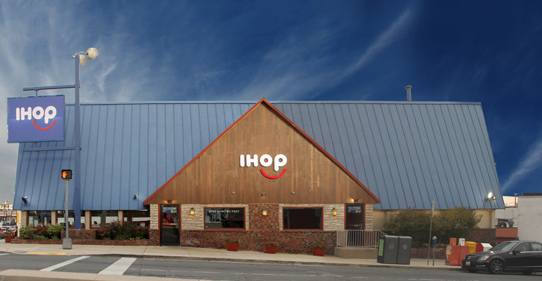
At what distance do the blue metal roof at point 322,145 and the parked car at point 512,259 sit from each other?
7143 mm

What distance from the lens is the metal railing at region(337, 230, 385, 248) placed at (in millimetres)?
26312

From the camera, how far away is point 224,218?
26609mm

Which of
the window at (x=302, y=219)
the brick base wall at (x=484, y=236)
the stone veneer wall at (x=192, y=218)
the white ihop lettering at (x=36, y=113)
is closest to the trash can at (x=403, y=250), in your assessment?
the window at (x=302, y=219)

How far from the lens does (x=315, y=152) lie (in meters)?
27.3

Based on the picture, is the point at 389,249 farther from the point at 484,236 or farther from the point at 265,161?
the point at 484,236

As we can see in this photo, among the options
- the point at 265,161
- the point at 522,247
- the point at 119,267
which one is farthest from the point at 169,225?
the point at 522,247

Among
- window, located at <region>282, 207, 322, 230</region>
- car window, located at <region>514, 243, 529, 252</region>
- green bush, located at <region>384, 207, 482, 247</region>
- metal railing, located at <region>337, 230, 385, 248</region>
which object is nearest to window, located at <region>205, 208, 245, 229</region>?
window, located at <region>282, 207, 322, 230</region>

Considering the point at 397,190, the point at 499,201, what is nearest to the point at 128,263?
the point at 397,190

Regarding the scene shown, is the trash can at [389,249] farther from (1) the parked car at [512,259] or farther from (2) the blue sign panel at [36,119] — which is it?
(2) the blue sign panel at [36,119]

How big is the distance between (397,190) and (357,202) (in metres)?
5.13

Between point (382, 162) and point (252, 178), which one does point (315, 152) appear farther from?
point (382, 162)

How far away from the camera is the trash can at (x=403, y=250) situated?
77.5 feet

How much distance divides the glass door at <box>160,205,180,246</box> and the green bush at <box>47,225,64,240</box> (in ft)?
19.5

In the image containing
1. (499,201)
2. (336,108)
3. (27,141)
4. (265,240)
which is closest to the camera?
(265,240)
